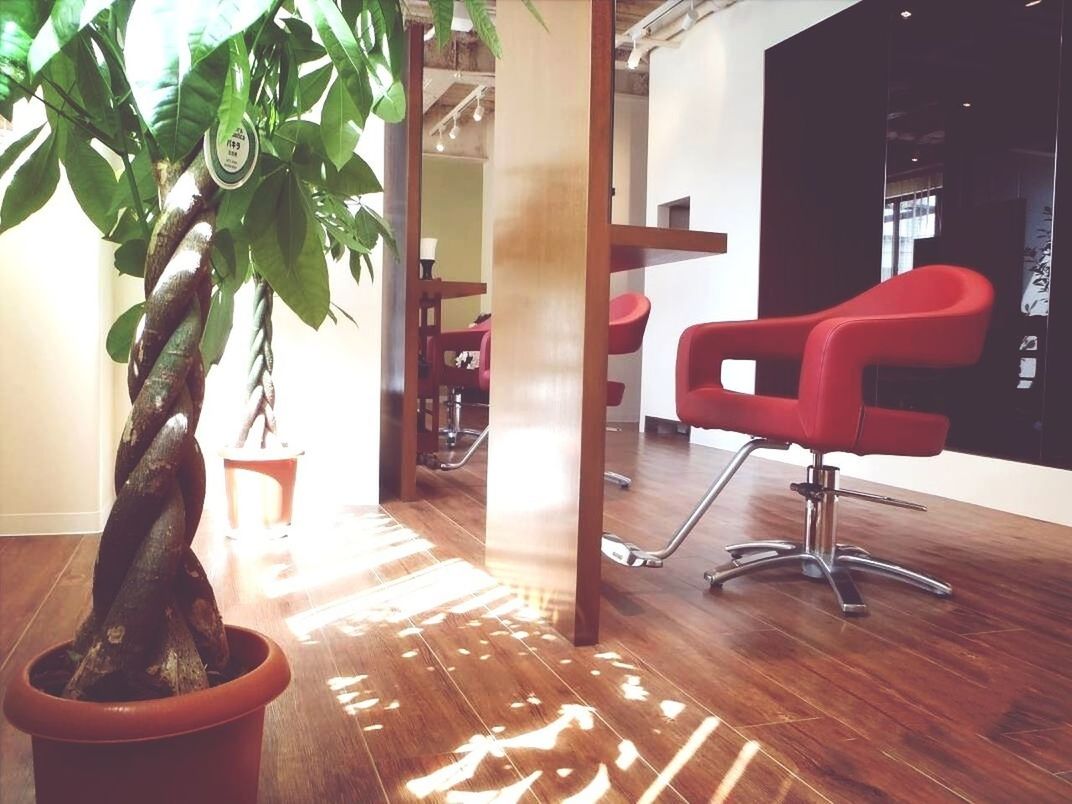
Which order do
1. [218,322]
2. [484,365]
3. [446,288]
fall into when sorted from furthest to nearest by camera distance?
[484,365]
[446,288]
[218,322]

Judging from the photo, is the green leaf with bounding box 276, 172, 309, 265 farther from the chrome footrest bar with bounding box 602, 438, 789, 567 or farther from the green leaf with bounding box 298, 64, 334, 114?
the chrome footrest bar with bounding box 602, 438, 789, 567

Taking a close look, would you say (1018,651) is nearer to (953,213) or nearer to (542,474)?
(542,474)

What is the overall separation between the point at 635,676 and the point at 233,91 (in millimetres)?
1389

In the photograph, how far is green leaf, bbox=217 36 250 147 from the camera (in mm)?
739

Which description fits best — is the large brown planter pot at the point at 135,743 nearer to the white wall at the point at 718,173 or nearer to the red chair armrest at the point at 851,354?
the red chair armrest at the point at 851,354

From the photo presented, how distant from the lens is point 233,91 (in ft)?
2.47

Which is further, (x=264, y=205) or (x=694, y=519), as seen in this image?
(x=694, y=519)

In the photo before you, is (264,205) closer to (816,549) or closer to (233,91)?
(233,91)

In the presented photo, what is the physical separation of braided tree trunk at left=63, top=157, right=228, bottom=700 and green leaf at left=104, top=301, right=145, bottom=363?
8 centimetres

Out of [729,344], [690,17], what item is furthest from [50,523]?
[690,17]

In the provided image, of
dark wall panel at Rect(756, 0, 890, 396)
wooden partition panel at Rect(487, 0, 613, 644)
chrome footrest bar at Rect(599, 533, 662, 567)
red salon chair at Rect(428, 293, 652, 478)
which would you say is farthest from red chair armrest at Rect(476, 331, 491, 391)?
chrome footrest bar at Rect(599, 533, 662, 567)

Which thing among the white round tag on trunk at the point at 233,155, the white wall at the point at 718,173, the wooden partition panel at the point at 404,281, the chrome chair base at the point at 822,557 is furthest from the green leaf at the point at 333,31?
the white wall at the point at 718,173

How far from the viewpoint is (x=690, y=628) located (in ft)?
7.03

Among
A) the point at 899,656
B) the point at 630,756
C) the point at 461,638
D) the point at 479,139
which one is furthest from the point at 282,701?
the point at 479,139
